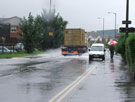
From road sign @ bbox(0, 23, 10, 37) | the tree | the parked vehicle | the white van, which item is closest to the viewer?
the white van

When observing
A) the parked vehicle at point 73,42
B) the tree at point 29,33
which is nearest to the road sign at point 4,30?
the tree at point 29,33

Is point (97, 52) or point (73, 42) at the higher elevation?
point (73, 42)

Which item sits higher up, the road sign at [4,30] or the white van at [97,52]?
the road sign at [4,30]

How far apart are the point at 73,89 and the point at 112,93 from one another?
1634 millimetres

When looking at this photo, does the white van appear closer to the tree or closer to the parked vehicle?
the parked vehicle

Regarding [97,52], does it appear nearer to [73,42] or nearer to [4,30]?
[73,42]

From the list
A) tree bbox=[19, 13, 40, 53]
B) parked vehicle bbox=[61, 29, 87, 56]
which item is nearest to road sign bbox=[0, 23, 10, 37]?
tree bbox=[19, 13, 40, 53]

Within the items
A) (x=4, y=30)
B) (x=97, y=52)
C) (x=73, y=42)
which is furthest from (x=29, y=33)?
(x=97, y=52)

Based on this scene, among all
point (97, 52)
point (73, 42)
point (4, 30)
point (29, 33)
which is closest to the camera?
point (97, 52)

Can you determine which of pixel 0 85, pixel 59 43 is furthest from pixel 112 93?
pixel 59 43

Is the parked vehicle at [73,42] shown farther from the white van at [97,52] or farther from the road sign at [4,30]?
the road sign at [4,30]

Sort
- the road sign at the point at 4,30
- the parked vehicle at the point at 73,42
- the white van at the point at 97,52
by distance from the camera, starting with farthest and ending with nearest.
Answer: the road sign at the point at 4,30, the parked vehicle at the point at 73,42, the white van at the point at 97,52

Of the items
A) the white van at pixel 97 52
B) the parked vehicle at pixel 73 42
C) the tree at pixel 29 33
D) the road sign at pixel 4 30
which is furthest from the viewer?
the road sign at pixel 4 30

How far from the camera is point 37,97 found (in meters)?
10.7
